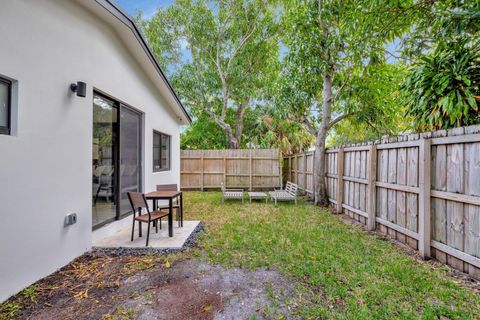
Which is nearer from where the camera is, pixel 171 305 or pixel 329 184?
pixel 171 305

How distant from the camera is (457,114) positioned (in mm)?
3539

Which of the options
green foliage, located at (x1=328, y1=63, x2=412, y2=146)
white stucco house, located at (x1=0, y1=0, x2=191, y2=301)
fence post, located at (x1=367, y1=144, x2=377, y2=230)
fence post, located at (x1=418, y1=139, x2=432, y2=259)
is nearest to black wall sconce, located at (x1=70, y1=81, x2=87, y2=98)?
white stucco house, located at (x1=0, y1=0, x2=191, y2=301)

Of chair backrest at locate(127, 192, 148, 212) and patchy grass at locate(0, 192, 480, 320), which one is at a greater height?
chair backrest at locate(127, 192, 148, 212)

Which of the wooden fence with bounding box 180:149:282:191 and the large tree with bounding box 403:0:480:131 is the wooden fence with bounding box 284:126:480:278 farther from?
the wooden fence with bounding box 180:149:282:191

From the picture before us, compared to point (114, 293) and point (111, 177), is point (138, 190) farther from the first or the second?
point (114, 293)

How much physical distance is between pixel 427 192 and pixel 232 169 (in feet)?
29.1

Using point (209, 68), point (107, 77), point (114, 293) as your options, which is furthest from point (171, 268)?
point (209, 68)

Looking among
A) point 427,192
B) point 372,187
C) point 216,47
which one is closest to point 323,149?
point 372,187

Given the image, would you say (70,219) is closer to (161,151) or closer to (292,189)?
(161,151)

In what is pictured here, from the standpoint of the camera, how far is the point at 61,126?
11.1 feet

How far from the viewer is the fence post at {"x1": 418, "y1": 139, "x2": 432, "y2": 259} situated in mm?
3544

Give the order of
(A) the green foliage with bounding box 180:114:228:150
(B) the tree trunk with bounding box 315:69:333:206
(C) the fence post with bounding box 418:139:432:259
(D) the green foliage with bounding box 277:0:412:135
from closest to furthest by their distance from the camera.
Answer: (C) the fence post with bounding box 418:139:432:259 → (D) the green foliage with bounding box 277:0:412:135 → (B) the tree trunk with bounding box 315:69:333:206 → (A) the green foliage with bounding box 180:114:228:150

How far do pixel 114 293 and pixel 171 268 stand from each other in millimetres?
791

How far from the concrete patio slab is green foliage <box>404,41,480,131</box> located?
199 inches
